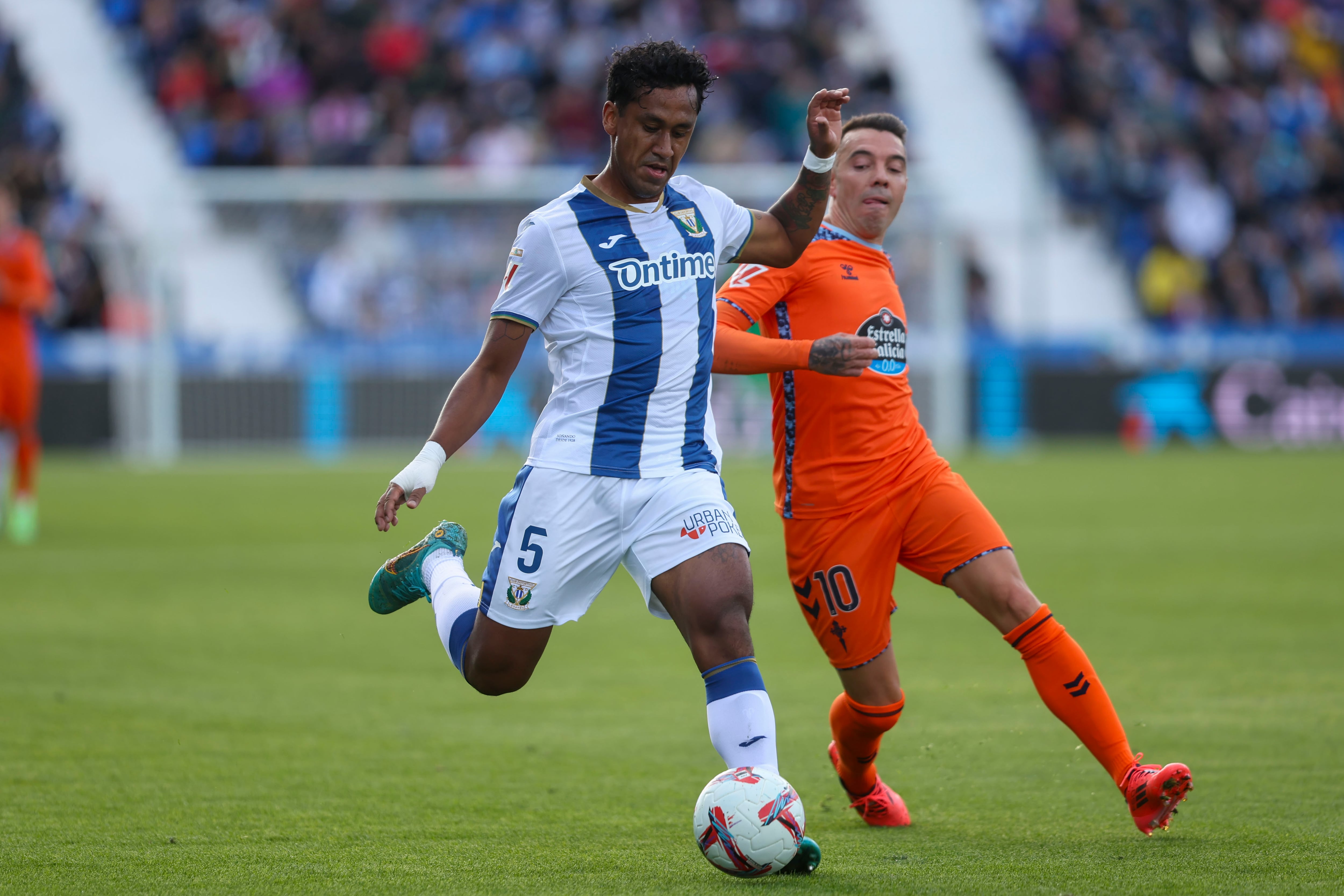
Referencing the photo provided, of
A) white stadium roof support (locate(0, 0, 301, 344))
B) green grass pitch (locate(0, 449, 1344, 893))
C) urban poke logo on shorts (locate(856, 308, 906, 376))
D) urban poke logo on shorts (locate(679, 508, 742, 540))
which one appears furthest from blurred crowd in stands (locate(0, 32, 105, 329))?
urban poke logo on shorts (locate(679, 508, 742, 540))

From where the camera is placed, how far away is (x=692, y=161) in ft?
80.1

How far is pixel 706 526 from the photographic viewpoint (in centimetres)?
433

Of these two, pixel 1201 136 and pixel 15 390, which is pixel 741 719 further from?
pixel 1201 136

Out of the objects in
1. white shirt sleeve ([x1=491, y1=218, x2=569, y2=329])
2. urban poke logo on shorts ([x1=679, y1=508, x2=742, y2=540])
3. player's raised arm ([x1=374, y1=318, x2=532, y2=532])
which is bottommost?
urban poke logo on shorts ([x1=679, y1=508, x2=742, y2=540])

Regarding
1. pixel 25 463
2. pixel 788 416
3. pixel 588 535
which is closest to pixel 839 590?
pixel 788 416

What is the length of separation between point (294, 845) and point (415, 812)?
20.1 inches

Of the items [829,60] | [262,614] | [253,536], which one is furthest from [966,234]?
[262,614]

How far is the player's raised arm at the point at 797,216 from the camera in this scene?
4.79m

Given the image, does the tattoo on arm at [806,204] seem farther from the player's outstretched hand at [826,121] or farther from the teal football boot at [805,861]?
the teal football boot at [805,861]

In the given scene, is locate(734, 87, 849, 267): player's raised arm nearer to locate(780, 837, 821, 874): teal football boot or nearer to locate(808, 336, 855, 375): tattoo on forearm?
locate(808, 336, 855, 375): tattoo on forearm

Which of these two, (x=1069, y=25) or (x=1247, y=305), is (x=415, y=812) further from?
(x=1069, y=25)

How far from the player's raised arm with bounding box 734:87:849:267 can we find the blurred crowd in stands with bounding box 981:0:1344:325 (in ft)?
64.7

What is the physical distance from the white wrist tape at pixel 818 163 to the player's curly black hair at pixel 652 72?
1.54 feet

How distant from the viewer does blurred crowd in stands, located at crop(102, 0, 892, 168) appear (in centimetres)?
2405
